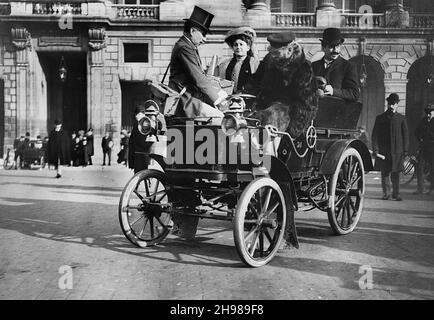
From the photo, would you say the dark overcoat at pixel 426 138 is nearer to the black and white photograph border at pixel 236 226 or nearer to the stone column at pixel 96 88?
the black and white photograph border at pixel 236 226

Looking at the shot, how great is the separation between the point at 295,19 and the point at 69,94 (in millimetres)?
12720

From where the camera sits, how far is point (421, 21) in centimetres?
2414

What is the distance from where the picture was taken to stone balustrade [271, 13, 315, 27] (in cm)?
2489

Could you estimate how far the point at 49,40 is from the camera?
25172 mm

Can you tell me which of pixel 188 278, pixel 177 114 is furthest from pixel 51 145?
pixel 188 278

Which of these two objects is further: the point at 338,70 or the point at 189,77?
the point at 338,70

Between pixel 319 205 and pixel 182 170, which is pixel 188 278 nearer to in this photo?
pixel 182 170

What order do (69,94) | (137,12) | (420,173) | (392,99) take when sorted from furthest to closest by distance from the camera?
(69,94), (137,12), (420,173), (392,99)

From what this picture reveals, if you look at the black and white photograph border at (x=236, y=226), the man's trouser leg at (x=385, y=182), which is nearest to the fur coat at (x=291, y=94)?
the black and white photograph border at (x=236, y=226)

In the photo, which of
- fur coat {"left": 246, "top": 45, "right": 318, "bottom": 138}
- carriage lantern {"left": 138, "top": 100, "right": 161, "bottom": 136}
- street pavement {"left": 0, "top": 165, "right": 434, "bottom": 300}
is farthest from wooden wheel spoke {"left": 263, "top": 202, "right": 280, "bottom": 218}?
carriage lantern {"left": 138, "top": 100, "right": 161, "bottom": 136}

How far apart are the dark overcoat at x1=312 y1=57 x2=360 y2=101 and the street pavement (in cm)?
183

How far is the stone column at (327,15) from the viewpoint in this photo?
24625mm

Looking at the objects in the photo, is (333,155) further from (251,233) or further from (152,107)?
(152,107)

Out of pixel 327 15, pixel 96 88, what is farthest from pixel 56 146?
pixel 327 15
